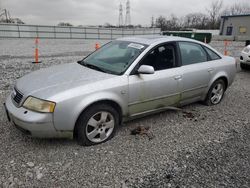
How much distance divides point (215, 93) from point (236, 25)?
39.6 meters

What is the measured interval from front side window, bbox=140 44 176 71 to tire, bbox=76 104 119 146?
96 cm

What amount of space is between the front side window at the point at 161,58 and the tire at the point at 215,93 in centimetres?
129

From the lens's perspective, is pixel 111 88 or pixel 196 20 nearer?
pixel 111 88

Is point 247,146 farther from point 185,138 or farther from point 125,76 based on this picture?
point 125,76

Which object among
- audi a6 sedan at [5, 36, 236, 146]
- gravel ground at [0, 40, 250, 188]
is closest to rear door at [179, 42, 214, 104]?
audi a6 sedan at [5, 36, 236, 146]

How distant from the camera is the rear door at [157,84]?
3.21 metres

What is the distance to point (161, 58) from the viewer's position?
3.59 meters

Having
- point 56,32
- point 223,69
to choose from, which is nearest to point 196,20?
point 56,32

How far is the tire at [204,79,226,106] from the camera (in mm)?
4439

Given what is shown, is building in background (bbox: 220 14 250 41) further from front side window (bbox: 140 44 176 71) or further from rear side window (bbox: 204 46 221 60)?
front side window (bbox: 140 44 176 71)

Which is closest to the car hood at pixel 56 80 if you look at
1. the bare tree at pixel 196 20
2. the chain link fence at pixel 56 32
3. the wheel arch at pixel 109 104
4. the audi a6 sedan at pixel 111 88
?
the audi a6 sedan at pixel 111 88

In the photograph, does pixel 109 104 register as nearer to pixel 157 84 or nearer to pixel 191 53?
pixel 157 84

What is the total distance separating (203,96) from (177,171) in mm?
2234

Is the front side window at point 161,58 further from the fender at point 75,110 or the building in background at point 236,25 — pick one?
the building in background at point 236,25
